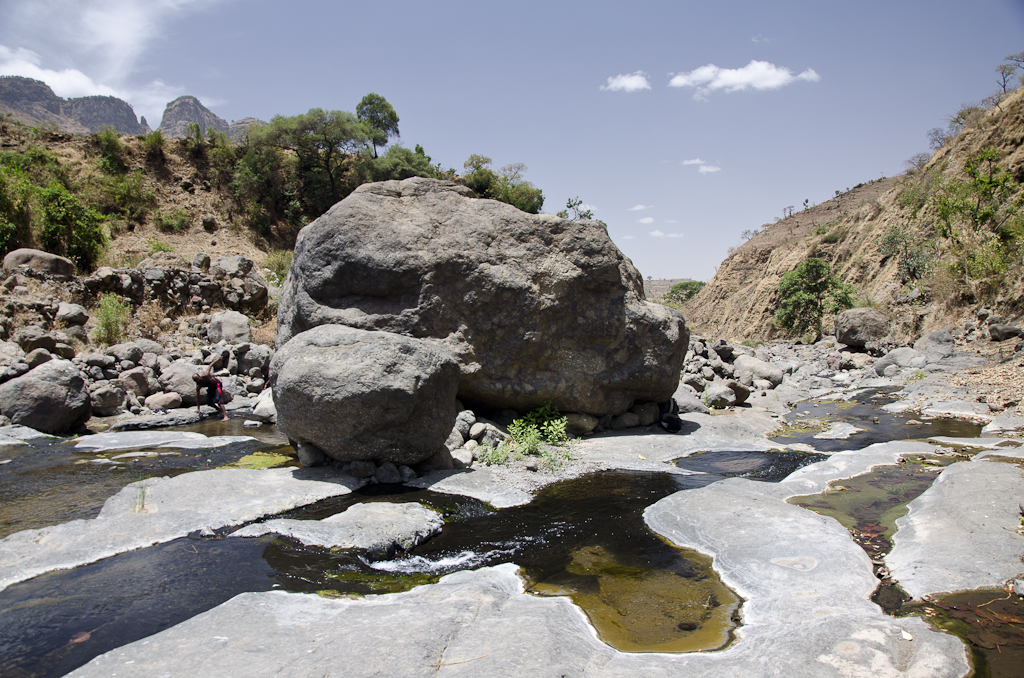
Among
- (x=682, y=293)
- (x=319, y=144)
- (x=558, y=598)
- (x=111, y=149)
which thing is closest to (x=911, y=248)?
(x=558, y=598)

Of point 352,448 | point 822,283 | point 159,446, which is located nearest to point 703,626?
point 352,448

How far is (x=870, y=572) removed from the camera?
4.20 meters

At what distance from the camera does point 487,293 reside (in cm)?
900

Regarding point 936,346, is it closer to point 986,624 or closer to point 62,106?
point 986,624

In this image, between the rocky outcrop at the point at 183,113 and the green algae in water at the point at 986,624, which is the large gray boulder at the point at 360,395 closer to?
the green algae in water at the point at 986,624

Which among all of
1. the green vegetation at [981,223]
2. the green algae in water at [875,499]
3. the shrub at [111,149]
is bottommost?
the green algae in water at [875,499]

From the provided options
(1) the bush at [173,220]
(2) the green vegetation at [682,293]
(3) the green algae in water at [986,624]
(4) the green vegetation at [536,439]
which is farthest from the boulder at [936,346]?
(2) the green vegetation at [682,293]

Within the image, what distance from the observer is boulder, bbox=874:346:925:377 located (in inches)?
601

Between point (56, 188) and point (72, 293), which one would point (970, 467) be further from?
point (56, 188)

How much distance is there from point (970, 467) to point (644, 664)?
5.49 m

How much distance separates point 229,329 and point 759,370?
15489 mm

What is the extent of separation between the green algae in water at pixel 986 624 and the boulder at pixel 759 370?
11.3 metres

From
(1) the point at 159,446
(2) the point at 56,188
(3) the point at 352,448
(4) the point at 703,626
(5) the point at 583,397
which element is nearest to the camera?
(4) the point at 703,626

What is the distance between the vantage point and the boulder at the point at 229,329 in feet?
53.9
